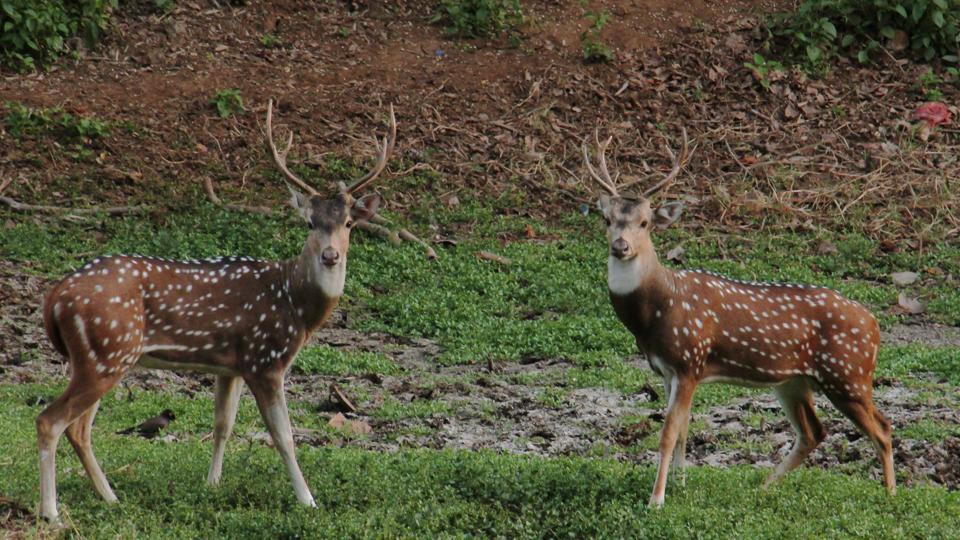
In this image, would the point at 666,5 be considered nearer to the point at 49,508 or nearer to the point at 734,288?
the point at 734,288

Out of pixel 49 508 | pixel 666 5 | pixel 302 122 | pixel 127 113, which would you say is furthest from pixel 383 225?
pixel 49 508

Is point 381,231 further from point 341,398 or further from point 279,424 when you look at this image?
point 279,424

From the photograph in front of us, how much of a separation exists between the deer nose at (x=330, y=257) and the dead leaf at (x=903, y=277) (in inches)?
276

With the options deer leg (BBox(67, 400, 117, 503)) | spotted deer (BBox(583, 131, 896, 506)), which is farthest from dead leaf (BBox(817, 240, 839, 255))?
deer leg (BBox(67, 400, 117, 503))

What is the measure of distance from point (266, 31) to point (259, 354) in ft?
32.3

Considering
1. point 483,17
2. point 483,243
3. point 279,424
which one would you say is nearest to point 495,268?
point 483,243

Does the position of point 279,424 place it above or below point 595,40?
below

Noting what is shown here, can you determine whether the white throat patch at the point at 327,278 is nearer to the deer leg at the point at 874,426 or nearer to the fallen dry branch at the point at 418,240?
the deer leg at the point at 874,426

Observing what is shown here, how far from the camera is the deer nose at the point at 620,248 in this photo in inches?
336

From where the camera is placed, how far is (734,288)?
9.09 m

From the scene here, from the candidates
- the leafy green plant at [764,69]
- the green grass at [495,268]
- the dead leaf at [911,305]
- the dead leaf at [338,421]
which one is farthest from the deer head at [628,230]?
the leafy green plant at [764,69]

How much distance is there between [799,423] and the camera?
29.7ft

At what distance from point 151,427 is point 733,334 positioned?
4.06 metres

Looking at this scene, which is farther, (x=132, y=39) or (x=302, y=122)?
(x=132, y=39)
